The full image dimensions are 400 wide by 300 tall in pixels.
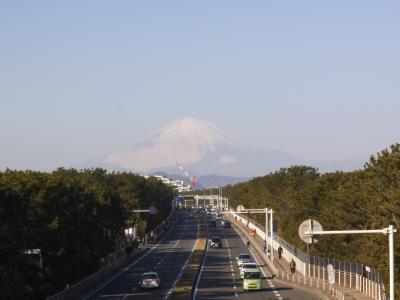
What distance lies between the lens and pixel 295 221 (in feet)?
373

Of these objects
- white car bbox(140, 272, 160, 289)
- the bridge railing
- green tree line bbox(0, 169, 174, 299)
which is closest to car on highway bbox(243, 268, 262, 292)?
the bridge railing

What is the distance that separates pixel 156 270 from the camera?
91000mm

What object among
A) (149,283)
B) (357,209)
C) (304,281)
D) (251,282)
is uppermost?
(357,209)

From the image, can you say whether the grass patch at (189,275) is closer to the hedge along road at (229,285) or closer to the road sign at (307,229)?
the hedge along road at (229,285)

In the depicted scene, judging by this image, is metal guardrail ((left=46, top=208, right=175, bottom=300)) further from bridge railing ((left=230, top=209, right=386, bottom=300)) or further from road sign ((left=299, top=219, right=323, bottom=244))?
road sign ((left=299, top=219, right=323, bottom=244))

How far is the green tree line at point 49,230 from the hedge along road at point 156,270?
12.4 ft

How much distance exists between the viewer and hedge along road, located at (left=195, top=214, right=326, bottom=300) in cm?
6191

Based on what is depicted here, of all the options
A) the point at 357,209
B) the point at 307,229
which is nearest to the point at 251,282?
the point at 357,209

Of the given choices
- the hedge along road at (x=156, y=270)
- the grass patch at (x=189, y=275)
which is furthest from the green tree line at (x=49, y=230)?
the grass patch at (x=189, y=275)

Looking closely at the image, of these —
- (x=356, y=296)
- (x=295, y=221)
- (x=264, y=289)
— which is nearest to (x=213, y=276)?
(x=264, y=289)

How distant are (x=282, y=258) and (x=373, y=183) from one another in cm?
3250

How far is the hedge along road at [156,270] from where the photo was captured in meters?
65.6

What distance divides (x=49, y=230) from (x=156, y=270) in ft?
77.4

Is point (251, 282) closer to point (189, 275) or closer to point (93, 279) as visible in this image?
point (93, 279)
